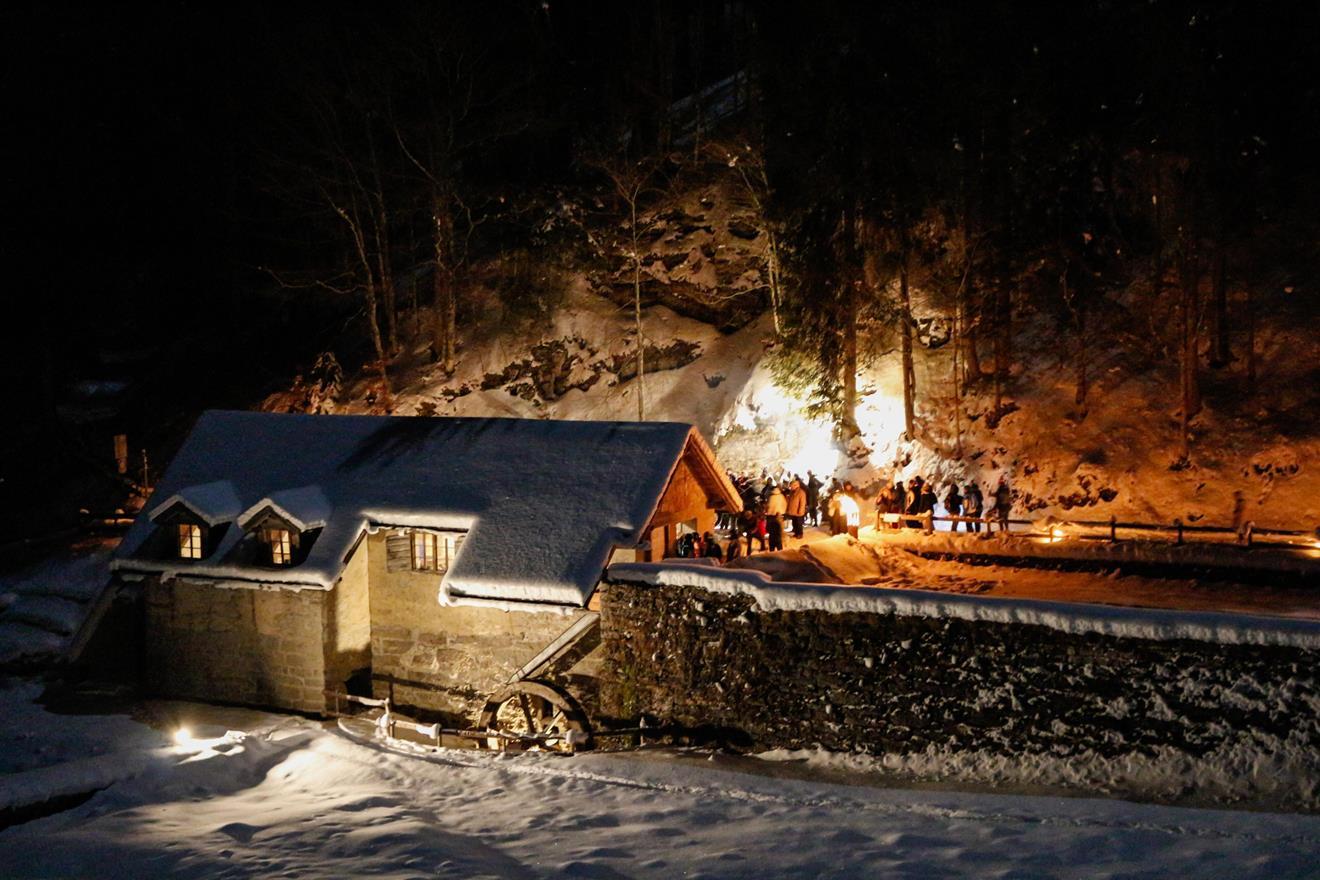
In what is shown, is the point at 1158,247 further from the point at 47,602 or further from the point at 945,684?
the point at 47,602

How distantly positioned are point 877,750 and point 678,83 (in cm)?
4873

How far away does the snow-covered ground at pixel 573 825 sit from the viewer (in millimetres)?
12219

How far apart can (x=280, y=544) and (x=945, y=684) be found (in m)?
14.5

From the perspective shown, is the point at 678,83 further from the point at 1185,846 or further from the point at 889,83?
the point at 1185,846

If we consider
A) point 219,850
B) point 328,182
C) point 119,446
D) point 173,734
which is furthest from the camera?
point 328,182

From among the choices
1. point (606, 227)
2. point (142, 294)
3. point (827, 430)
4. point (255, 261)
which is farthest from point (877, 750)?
point (142, 294)

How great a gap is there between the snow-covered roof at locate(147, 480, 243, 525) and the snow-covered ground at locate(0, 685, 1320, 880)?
Result: 6086 mm

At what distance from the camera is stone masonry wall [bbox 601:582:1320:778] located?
1452 centimetres

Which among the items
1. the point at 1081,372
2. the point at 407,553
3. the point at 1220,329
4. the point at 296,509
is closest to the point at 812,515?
the point at 1081,372

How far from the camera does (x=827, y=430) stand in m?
34.2

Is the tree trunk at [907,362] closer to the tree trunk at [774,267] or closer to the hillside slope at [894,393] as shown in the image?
the hillside slope at [894,393]

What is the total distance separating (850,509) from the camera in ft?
84.1

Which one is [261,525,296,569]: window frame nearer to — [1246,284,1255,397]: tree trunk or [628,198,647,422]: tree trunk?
[628,198,647,422]: tree trunk

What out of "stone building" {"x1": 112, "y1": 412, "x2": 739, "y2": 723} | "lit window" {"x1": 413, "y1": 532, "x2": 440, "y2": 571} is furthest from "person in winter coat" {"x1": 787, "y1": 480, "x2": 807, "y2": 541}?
"lit window" {"x1": 413, "y1": 532, "x2": 440, "y2": 571}
